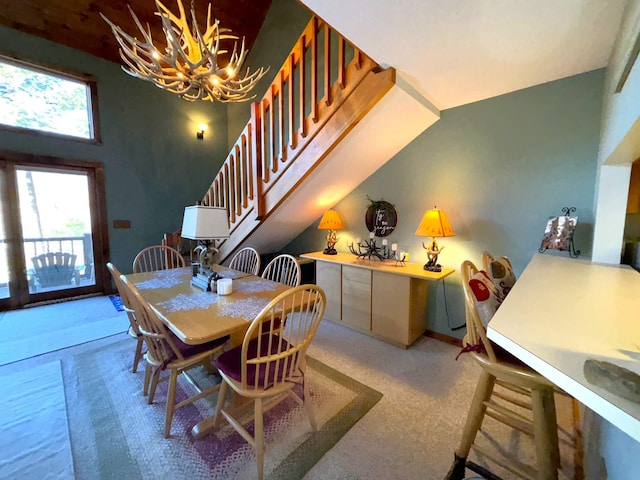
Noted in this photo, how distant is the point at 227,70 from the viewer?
2.34m

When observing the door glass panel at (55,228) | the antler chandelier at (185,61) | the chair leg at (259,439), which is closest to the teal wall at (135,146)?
the door glass panel at (55,228)

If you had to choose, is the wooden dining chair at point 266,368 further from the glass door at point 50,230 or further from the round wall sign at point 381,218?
the glass door at point 50,230

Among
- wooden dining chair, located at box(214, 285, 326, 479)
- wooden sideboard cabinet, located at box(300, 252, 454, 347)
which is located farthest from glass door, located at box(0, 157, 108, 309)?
wooden dining chair, located at box(214, 285, 326, 479)

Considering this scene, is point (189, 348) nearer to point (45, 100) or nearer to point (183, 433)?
point (183, 433)

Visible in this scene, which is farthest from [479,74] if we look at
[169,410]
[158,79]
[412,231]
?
[169,410]

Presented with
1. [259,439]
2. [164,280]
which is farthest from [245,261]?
[259,439]

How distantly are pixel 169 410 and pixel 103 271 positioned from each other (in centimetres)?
348

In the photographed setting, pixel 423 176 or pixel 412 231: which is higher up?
pixel 423 176

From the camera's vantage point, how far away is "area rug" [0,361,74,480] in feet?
4.53

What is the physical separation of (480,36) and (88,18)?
474 cm

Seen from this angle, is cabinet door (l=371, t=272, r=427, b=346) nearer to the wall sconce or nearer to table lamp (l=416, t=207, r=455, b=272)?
table lamp (l=416, t=207, r=455, b=272)

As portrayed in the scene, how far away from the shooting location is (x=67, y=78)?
3.61 meters

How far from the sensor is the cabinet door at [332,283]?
303cm

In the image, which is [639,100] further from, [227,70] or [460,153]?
[227,70]
